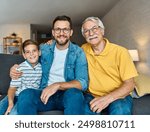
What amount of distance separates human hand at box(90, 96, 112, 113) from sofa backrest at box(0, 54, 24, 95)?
0.82 m

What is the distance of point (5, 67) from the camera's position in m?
1.77

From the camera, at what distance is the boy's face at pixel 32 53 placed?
4.52ft

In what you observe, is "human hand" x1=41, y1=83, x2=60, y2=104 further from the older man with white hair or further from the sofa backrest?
the sofa backrest

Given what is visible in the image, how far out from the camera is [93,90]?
1.36 metres

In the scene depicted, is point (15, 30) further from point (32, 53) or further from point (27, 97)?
point (27, 97)

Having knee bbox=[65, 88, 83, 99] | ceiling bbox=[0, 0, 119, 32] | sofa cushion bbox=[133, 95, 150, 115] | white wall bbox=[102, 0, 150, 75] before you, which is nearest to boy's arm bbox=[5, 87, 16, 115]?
knee bbox=[65, 88, 83, 99]

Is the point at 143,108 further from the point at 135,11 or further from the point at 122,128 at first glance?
the point at 135,11

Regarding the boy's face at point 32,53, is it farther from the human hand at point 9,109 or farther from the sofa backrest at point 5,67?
the sofa backrest at point 5,67

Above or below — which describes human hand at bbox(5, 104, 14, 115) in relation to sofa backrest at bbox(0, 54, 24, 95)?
below

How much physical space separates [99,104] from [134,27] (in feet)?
7.56

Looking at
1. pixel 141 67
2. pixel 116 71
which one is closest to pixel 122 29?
pixel 141 67

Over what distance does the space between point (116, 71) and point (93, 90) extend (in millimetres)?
173

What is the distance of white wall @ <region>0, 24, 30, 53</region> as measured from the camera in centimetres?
607

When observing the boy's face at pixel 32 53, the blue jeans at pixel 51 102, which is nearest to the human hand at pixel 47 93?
the blue jeans at pixel 51 102
